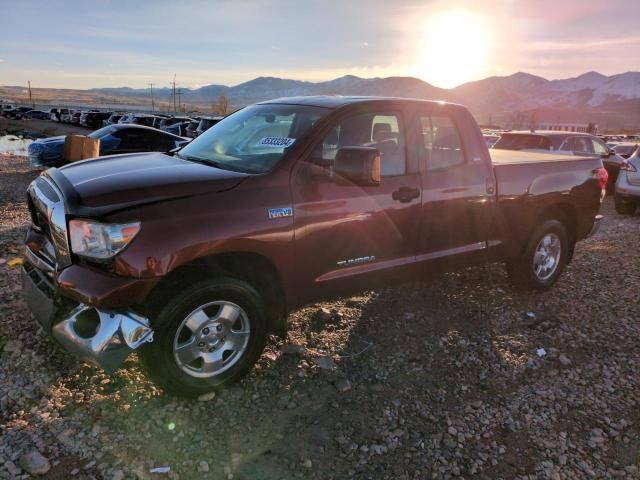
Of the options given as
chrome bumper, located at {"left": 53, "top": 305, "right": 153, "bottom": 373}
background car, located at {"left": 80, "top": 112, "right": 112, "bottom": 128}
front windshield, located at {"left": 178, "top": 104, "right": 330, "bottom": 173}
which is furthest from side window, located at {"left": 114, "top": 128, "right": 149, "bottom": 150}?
background car, located at {"left": 80, "top": 112, "right": 112, "bottom": 128}

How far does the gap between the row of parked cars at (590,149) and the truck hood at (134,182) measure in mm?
8109

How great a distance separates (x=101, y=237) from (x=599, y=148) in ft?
43.1

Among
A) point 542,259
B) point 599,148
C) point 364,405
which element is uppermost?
point 599,148

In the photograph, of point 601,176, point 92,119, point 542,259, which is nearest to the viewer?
point 542,259

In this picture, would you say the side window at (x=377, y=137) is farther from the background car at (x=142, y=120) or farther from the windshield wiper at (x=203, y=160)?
the background car at (x=142, y=120)

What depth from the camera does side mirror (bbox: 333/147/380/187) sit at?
3131 mm

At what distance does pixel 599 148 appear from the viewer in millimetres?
12539

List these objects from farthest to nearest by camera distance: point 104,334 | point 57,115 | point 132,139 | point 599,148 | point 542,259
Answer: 1. point 57,115
2. point 132,139
3. point 599,148
4. point 542,259
5. point 104,334

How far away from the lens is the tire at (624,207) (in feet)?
33.4

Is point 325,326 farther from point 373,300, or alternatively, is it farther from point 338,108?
point 338,108

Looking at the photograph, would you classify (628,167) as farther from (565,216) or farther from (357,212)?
(357,212)

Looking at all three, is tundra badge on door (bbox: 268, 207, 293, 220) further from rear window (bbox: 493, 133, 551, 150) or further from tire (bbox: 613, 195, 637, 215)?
rear window (bbox: 493, 133, 551, 150)

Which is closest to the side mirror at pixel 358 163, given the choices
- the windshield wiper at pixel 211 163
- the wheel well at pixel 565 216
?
the windshield wiper at pixel 211 163

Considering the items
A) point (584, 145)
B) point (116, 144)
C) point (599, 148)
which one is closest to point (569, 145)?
point (584, 145)
